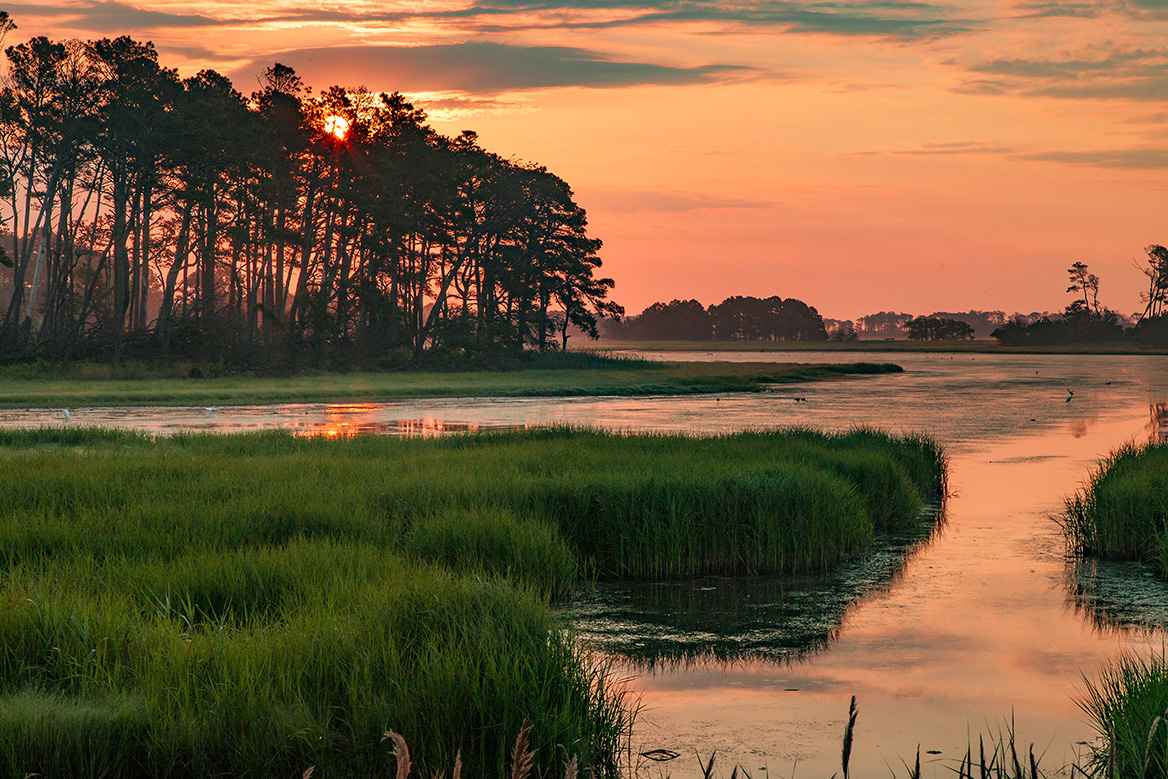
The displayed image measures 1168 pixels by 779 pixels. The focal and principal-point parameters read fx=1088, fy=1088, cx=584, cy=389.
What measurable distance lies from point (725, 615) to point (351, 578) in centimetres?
416

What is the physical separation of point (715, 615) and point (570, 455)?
25.1ft

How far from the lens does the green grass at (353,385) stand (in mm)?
42500

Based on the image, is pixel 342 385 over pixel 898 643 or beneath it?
over

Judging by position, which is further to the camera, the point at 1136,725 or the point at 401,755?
the point at 1136,725

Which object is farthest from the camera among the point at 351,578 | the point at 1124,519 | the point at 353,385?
the point at 353,385

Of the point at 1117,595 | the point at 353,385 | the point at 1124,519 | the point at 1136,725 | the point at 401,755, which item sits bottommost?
the point at 1117,595

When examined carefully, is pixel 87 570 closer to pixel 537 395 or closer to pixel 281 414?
pixel 281 414

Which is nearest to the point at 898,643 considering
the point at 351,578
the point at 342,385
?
the point at 351,578

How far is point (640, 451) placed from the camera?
19766 mm

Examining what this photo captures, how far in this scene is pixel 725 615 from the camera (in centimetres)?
1160

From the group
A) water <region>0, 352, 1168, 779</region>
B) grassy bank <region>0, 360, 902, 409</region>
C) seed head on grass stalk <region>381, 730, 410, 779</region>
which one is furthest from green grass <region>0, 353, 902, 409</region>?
seed head on grass stalk <region>381, 730, 410, 779</region>

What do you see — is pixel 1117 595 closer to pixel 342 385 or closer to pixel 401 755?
pixel 401 755

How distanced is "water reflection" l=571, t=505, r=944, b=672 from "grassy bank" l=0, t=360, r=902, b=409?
3269 centimetres

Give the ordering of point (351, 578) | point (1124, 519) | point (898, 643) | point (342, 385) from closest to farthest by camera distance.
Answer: point (351, 578) → point (898, 643) → point (1124, 519) → point (342, 385)
